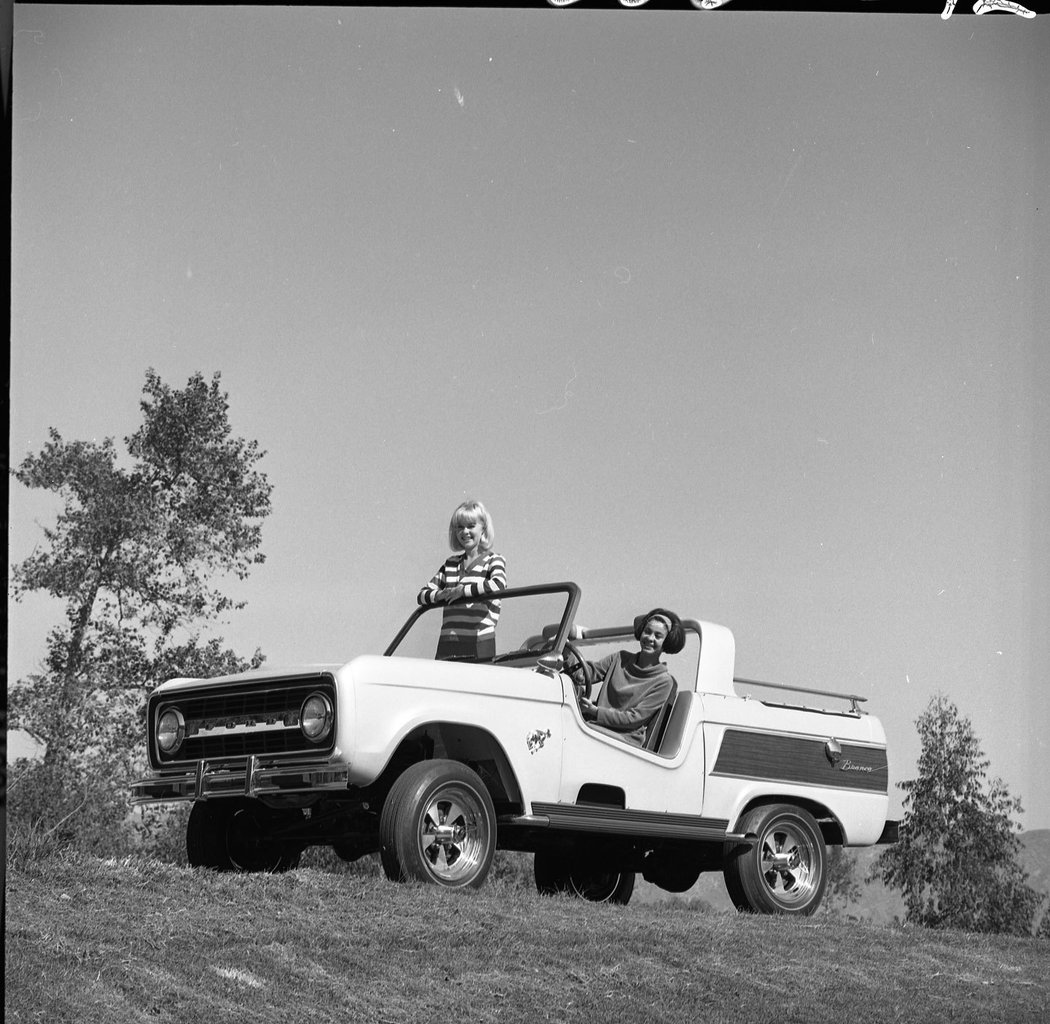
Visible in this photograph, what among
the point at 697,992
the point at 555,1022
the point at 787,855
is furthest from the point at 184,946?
the point at 787,855

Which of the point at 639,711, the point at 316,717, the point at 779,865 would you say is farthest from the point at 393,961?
the point at 779,865

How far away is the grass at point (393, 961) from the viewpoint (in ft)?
22.0

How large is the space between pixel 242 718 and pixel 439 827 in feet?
4.09

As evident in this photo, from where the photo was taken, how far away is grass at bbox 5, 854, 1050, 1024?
6.71 metres

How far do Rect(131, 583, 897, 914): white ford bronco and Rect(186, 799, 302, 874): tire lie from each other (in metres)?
0.01

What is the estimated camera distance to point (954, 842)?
32.7 metres

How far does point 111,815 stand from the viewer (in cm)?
2130

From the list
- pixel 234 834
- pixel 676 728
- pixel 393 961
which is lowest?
pixel 393 961

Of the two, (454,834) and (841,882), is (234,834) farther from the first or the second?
(841,882)

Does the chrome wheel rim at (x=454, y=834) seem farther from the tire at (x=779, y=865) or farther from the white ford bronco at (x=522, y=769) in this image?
the tire at (x=779, y=865)

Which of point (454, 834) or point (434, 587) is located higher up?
point (434, 587)

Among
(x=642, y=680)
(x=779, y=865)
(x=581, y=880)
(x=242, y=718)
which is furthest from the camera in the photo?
(x=581, y=880)

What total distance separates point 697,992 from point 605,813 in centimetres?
146

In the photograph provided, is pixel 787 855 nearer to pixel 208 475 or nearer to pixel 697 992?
pixel 697 992
